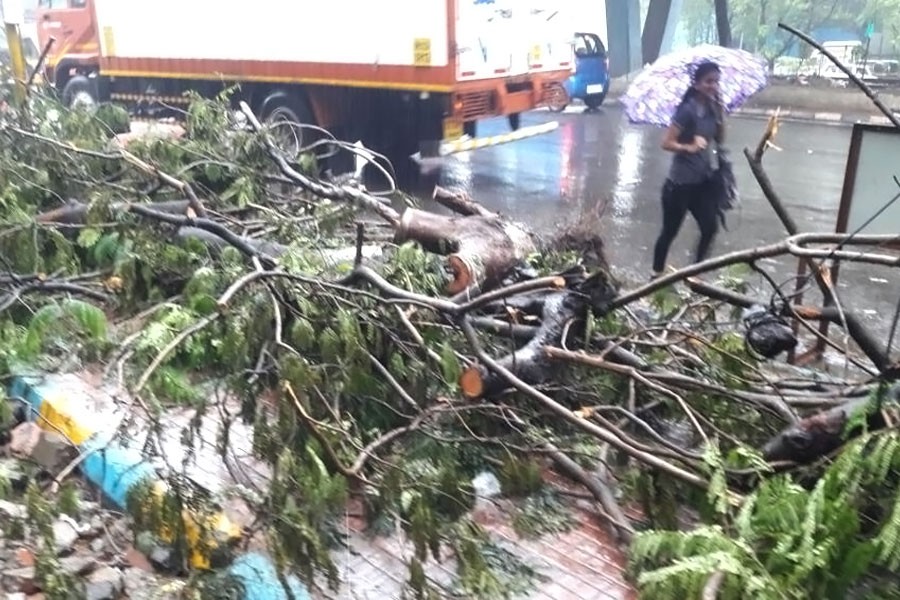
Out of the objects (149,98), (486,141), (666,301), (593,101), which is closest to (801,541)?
(666,301)

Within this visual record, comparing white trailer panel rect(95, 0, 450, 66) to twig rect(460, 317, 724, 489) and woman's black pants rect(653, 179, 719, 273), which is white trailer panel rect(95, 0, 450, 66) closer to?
woman's black pants rect(653, 179, 719, 273)

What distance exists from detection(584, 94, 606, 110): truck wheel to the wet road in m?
1.54

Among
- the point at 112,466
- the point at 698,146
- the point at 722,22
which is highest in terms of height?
the point at 722,22

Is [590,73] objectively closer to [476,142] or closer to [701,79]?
[476,142]

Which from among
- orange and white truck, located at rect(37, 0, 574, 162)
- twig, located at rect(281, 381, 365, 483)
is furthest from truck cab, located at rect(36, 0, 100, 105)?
twig, located at rect(281, 381, 365, 483)

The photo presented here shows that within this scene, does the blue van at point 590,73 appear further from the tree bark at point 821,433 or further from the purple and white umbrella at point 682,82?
the tree bark at point 821,433

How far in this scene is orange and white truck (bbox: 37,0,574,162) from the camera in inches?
349

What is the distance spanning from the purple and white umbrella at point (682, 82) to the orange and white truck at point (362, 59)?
3779 millimetres

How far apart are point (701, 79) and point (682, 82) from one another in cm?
17

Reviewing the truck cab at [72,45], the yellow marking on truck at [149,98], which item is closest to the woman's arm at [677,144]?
the yellow marking on truck at [149,98]

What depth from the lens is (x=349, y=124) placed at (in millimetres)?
10078

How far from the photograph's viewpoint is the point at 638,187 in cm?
965

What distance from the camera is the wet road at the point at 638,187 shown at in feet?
21.3

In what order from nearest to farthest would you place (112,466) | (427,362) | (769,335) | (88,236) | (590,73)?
1. (769,335)
2. (112,466)
3. (427,362)
4. (88,236)
5. (590,73)
